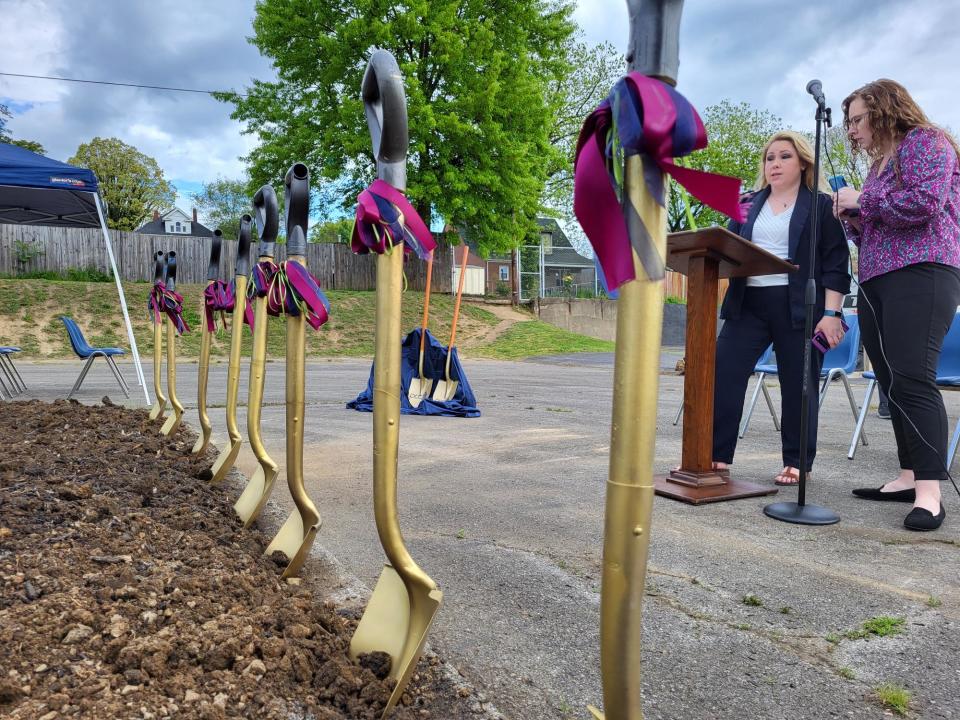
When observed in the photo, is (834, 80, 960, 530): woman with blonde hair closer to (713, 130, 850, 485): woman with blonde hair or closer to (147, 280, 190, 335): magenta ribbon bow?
(713, 130, 850, 485): woman with blonde hair

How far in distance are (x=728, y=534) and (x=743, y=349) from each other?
1323 mm

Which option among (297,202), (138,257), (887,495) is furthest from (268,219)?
(138,257)

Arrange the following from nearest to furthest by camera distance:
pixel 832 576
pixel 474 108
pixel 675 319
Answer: pixel 832 576, pixel 474 108, pixel 675 319

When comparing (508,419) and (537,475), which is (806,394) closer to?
(537,475)

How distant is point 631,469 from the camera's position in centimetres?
100

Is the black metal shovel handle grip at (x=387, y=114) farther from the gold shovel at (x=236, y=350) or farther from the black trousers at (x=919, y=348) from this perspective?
the black trousers at (x=919, y=348)

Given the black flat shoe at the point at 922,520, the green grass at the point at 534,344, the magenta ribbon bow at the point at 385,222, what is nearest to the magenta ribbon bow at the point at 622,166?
the magenta ribbon bow at the point at 385,222

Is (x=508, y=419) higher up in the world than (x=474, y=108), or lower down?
lower down

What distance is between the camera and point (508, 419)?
6.34 metres

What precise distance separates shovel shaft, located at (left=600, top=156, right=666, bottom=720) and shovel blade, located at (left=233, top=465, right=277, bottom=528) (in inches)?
70.0

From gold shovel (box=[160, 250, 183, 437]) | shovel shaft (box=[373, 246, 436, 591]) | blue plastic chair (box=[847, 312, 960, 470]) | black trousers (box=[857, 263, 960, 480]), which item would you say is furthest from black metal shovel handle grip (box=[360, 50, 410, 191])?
blue plastic chair (box=[847, 312, 960, 470])

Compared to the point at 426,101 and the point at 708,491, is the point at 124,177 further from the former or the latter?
the point at 708,491

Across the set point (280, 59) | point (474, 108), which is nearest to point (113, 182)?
point (280, 59)

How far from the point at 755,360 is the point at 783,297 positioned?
376 millimetres
